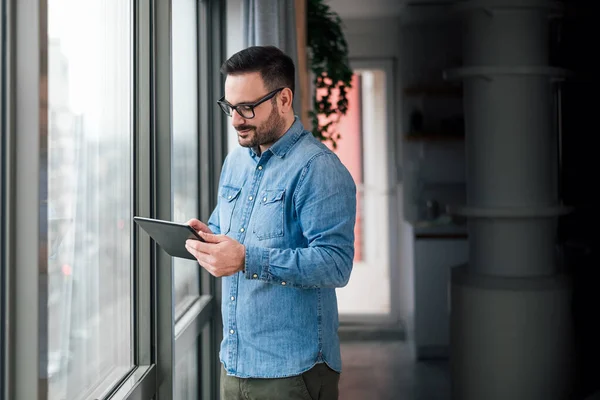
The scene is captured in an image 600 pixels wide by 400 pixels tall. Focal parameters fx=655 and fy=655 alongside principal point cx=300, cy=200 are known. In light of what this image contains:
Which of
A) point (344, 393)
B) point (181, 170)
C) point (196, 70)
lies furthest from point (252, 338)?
point (344, 393)

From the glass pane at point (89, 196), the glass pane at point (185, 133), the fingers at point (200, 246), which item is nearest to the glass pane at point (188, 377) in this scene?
the glass pane at point (185, 133)

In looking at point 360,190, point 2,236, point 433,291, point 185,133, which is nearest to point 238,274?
point 2,236

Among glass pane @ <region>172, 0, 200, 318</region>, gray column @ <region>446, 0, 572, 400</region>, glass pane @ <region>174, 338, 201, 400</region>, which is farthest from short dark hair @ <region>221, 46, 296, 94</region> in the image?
gray column @ <region>446, 0, 572, 400</region>

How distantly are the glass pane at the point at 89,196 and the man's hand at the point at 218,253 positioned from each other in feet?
0.84

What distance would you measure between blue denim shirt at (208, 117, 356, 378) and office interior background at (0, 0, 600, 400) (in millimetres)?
328

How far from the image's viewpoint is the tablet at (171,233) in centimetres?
120

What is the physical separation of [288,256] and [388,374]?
2.54 meters

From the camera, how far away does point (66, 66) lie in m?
1.23

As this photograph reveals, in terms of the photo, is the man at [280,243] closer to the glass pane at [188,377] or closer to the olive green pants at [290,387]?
the olive green pants at [290,387]

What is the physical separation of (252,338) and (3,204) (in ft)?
Answer: 1.94

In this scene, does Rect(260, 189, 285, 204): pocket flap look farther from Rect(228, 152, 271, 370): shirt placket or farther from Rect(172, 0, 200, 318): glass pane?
Rect(172, 0, 200, 318): glass pane

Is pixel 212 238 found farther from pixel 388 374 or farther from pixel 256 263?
pixel 388 374

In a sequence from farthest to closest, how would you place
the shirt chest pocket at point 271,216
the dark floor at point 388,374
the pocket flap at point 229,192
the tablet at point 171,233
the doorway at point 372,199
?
the doorway at point 372,199 < the dark floor at point 388,374 < the pocket flap at point 229,192 < the shirt chest pocket at point 271,216 < the tablet at point 171,233

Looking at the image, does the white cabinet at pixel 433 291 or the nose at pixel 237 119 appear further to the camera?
the white cabinet at pixel 433 291
